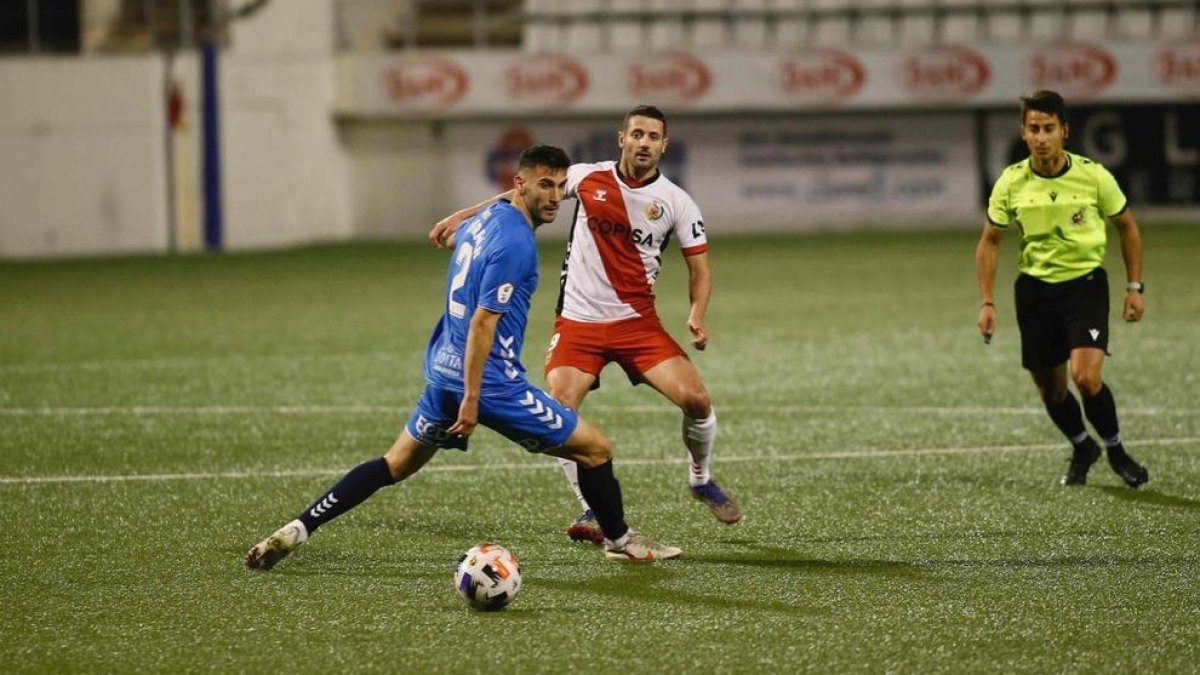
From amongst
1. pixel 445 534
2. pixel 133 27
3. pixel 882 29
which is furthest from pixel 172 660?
pixel 882 29

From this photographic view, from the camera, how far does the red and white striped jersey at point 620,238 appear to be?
25.8 feet

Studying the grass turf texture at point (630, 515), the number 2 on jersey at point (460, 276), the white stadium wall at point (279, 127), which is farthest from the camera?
the white stadium wall at point (279, 127)

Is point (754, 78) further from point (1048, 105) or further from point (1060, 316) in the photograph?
point (1048, 105)

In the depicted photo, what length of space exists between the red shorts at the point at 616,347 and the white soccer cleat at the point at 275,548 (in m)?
1.45

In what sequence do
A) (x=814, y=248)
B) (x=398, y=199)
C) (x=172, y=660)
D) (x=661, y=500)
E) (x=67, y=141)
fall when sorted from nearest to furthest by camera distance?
1. (x=172, y=660)
2. (x=661, y=500)
3. (x=814, y=248)
4. (x=67, y=141)
5. (x=398, y=199)

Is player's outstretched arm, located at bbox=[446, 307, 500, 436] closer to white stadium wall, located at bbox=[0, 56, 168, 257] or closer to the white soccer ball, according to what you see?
the white soccer ball

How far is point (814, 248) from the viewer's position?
1033 inches

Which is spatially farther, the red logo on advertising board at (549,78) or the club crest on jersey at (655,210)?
the red logo on advertising board at (549,78)

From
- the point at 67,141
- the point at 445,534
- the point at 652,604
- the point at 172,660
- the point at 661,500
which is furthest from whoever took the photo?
the point at 67,141

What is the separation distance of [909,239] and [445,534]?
68.4 ft

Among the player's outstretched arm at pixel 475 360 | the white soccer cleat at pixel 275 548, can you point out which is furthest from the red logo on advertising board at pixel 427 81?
the player's outstretched arm at pixel 475 360

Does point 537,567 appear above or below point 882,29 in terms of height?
below

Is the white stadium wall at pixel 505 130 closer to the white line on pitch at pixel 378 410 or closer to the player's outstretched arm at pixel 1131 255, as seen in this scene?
the white line on pitch at pixel 378 410

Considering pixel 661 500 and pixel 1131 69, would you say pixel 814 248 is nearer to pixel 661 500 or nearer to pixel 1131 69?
pixel 1131 69
